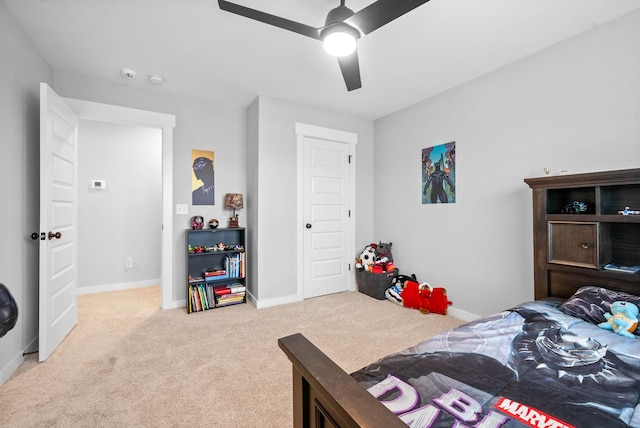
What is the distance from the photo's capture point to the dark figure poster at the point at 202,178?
3.44 meters

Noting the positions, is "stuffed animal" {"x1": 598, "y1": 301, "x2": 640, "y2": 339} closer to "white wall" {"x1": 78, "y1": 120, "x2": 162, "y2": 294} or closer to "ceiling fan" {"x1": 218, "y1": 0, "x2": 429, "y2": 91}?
"ceiling fan" {"x1": 218, "y1": 0, "x2": 429, "y2": 91}

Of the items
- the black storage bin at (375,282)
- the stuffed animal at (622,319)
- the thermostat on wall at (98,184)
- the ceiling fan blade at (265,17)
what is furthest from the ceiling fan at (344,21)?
the thermostat on wall at (98,184)

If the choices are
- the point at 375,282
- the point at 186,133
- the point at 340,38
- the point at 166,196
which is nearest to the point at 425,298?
the point at 375,282

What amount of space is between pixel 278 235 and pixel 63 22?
259cm

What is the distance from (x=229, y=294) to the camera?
340 cm

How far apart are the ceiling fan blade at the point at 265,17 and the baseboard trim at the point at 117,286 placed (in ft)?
12.2

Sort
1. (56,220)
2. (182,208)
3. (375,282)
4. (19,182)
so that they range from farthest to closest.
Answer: (375,282), (182,208), (56,220), (19,182)

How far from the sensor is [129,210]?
13.8 ft

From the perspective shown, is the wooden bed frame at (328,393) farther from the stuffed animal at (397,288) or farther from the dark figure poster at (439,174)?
the stuffed animal at (397,288)

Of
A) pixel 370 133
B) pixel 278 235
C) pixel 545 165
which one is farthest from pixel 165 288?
pixel 545 165

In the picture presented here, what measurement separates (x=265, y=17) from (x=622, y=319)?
2398 mm

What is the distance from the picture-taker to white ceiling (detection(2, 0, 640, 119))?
1911mm

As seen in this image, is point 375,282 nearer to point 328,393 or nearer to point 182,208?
point 182,208

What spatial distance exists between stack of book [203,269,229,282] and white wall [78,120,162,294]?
1.57 metres
